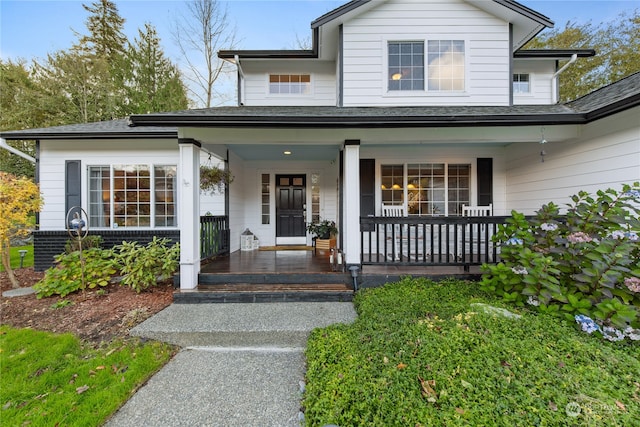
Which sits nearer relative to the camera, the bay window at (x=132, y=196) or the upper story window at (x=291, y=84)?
the bay window at (x=132, y=196)

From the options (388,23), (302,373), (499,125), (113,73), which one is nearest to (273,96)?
(388,23)

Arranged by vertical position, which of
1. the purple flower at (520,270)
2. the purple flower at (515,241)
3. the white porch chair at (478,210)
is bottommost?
the purple flower at (520,270)

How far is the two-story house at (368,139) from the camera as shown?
4160mm

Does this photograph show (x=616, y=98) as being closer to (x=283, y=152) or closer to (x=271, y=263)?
(x=283, y=152)

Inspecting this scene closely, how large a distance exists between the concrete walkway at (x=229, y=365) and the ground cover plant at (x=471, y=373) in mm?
278

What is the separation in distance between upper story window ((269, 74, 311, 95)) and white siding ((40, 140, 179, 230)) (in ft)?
9.02

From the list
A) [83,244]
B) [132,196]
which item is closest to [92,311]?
[83,244]

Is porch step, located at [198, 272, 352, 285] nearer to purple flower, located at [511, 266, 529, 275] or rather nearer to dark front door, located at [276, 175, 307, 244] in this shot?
purple flower, located at [511, 266, 529, 275]

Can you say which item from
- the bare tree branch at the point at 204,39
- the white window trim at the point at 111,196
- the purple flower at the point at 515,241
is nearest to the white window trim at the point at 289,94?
the white window trim at the point at 111,196

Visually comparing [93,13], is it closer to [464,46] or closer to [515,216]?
[464,46]

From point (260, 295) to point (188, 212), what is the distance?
1.73 meters

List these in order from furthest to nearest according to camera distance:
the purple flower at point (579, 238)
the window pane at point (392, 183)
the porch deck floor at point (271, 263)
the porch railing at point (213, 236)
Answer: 1. the window pane at point (392, 183)
2. the porch railing at point (213, 236)
3. the porch deck floor at point (271, 263)
4. the purple flower at point (579, 238)

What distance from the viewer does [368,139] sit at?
448 cm

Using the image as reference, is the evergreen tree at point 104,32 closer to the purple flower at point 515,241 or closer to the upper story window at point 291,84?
the upper story window at point 291,84
